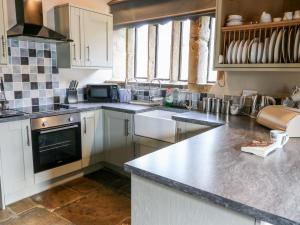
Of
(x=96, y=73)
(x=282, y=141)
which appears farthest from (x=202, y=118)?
(x=96, y=73)

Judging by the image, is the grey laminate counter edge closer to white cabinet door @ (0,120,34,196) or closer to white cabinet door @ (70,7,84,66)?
white cabinet door @ (0,120,34,196)

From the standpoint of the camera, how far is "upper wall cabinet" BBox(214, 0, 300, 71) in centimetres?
206

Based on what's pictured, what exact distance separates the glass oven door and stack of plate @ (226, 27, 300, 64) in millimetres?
1842

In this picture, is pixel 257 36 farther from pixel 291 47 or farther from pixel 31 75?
pixel 31 75

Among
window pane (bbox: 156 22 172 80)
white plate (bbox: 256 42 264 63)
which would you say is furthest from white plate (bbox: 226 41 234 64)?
window pane (bbox: 156 22 172 80)

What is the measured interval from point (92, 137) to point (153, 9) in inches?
→ 69.7

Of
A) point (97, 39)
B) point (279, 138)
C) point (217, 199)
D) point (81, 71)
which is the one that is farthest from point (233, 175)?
point (81, 71)

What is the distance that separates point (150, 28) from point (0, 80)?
1970 millimetres

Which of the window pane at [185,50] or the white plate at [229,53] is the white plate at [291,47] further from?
the window pane at [185,50]

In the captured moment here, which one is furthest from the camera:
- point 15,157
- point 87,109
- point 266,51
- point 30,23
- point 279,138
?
point 87,109

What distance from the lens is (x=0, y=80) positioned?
2.72m

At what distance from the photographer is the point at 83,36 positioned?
3117 millimetres

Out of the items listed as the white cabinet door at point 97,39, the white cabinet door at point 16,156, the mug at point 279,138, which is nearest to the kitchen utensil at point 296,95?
the mug at point 279,138

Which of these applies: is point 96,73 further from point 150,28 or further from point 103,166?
point 103,166
